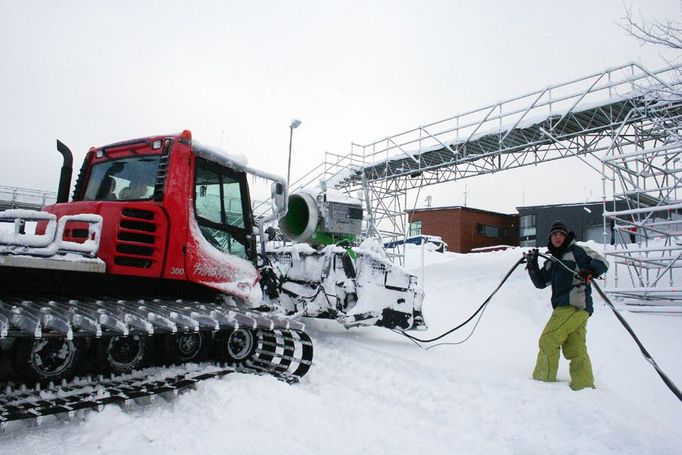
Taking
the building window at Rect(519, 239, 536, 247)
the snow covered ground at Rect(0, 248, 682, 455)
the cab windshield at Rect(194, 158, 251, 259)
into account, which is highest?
the building window at Rect(519, 239, 536, 247)

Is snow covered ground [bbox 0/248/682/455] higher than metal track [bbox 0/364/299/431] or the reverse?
the reverse

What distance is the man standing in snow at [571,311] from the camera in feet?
15.5

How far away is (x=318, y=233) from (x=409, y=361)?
3342 millimetres

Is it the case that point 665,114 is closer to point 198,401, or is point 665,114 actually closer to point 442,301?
point 442,301

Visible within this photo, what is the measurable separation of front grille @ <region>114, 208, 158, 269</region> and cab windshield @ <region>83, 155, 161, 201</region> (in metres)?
0.48

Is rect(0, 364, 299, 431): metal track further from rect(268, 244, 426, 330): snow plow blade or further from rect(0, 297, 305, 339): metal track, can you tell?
rect(268, 244, 426, 330): snow plow blade

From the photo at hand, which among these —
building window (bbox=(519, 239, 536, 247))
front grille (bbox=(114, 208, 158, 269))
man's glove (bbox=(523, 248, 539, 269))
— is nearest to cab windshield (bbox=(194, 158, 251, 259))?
front grille (bbox=(114, 208, 158, 269))

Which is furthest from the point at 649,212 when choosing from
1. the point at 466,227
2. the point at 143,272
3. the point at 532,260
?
the point at 466,227

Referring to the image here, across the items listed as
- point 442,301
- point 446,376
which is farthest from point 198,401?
point 442,301

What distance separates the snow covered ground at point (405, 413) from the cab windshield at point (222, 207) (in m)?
1.61

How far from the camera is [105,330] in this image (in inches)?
132

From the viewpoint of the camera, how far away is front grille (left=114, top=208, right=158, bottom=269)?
4168mm

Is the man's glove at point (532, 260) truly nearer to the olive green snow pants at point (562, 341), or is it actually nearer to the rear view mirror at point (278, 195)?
the olive green snow pants at point (562, 341)

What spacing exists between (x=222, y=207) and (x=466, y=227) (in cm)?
3195
